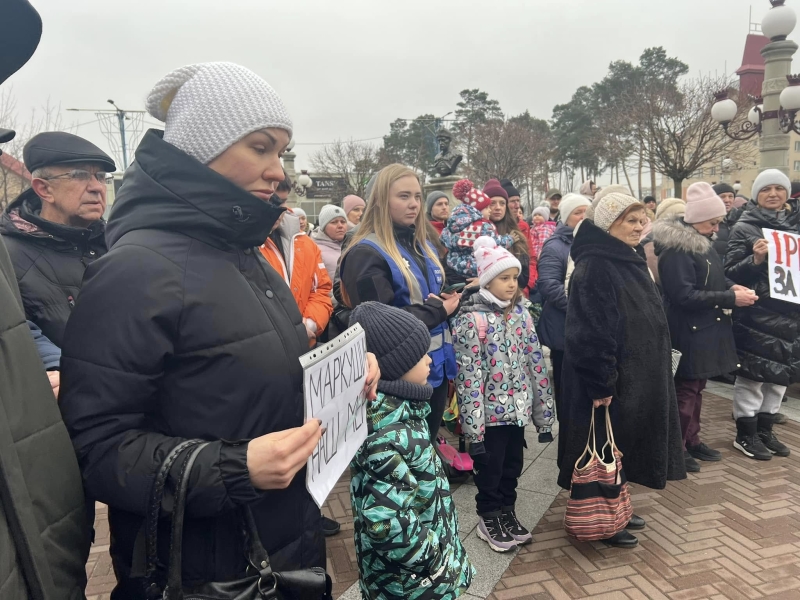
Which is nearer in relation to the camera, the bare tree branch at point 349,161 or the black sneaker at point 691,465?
the black sneaker at point 691,465

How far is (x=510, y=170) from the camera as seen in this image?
3488 cm

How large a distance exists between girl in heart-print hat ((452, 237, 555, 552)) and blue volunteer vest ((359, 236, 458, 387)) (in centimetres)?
7

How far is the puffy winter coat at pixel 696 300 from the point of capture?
420 cm

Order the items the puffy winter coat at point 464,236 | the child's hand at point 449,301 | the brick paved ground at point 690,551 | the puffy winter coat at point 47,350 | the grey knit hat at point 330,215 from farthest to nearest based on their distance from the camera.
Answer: the grey knit hat at point 330,215, the puffy winter coat at point 464,236, the child's hand at point 449,301, the brick paved ground at point 690,551, the puffy winter coat at point 47,350

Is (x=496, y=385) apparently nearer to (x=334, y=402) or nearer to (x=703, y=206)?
(x=334, y=402)

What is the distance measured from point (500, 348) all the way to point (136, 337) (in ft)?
7.99

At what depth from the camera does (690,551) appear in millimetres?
3170

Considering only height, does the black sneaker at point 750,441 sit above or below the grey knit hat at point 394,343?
below

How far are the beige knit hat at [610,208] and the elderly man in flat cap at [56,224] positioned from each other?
275cm

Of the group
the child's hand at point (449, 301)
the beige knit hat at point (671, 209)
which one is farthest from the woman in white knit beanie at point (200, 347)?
the beige knit hat at point (671, 209)

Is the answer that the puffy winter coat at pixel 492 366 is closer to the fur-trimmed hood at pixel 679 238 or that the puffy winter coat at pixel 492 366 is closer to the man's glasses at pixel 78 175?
the fur-trimmed hood at pixel 679 238

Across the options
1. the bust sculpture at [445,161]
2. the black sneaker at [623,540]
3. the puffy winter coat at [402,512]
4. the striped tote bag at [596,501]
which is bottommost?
the black sneaker at [623,540]

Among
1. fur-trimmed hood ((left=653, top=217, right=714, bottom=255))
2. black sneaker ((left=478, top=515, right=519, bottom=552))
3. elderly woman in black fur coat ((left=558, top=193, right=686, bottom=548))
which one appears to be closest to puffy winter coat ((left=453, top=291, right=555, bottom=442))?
elderly woman in black fur coat ((left=558, top=193, right=686, bottom=548))

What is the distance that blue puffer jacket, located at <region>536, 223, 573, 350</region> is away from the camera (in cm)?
451
